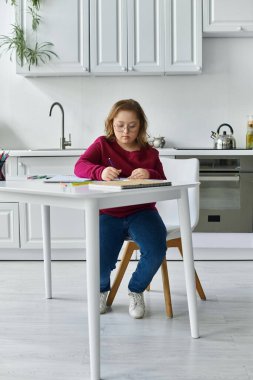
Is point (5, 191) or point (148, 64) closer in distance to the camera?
point (5, 191)

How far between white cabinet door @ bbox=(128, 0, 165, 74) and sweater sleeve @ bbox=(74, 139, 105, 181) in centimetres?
162

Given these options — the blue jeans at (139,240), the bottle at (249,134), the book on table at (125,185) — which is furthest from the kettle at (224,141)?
the book on table at (125,185)

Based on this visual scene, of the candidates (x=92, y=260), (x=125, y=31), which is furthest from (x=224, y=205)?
(x=92, y=260)

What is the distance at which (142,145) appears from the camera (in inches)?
98.5

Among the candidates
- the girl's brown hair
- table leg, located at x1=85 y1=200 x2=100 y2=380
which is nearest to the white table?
table leg, located at x1=85 y1=200 x2=100 y2=380

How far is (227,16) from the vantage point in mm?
3887

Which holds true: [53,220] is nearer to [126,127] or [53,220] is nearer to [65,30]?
[65,30]

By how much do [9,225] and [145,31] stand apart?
172 cm

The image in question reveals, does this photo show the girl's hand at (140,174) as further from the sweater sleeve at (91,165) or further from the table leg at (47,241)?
the table leg at (47,241)

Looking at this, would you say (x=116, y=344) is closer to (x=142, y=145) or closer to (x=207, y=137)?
(x=142, y=145)

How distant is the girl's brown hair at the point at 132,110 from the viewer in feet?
7.88

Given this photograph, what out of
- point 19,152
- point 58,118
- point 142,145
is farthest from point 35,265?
point 142,145

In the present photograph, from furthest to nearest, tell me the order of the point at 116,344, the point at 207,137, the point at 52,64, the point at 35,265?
the point at 207,137, the point at 52,64, the point at 35,265, the point at 116,344

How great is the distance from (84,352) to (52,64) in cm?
248
